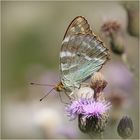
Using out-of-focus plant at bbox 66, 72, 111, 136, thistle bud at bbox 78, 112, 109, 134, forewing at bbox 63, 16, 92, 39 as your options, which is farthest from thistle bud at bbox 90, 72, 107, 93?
forewing at bbox 63, 16, 92, 39

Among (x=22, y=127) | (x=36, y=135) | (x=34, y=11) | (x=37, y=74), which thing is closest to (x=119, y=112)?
(x=36, y=135)

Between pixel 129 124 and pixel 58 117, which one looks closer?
pixel 129 124

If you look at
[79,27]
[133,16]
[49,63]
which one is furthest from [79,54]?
[49,63]

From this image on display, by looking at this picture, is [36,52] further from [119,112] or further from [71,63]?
[71,63]

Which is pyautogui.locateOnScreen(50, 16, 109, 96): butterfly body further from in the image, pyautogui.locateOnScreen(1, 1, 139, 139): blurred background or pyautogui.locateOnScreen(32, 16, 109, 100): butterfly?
pyautogui.locateOnScreen(1, 1, 139, 139): blurred background

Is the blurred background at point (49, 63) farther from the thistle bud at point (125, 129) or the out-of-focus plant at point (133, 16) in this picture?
the thistle bud at point (125, 129)

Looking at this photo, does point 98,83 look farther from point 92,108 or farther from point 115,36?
point 115,36
